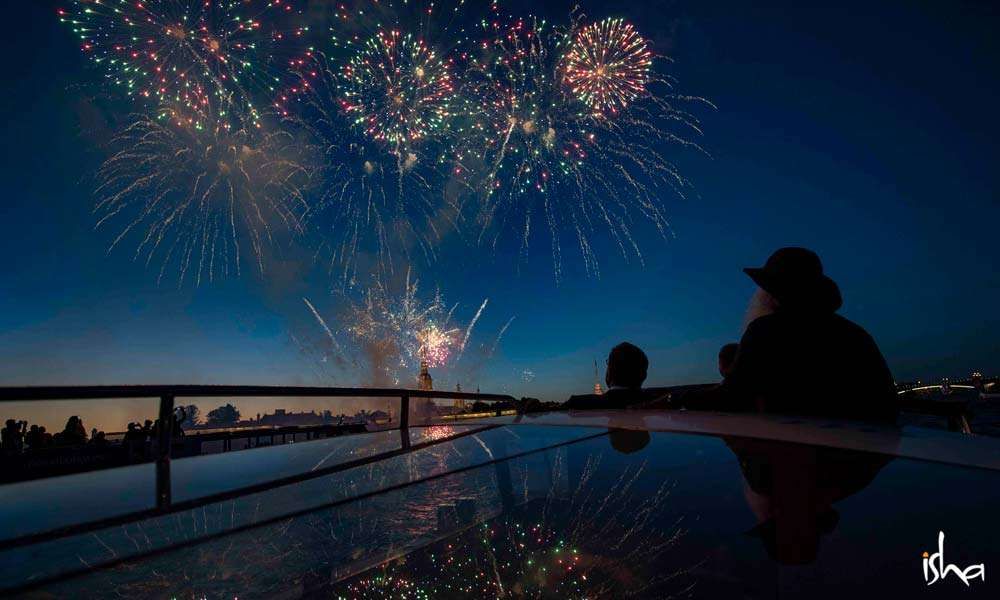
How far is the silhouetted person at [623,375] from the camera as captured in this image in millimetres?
5309

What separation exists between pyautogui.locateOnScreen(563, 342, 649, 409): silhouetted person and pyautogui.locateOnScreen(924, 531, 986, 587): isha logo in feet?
13.9

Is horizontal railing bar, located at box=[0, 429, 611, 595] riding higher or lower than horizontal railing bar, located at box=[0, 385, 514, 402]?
lower

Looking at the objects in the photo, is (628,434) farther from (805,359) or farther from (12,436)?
(12,436)

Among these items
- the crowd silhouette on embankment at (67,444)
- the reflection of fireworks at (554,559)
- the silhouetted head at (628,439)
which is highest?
the silhouetted head at (628,439)

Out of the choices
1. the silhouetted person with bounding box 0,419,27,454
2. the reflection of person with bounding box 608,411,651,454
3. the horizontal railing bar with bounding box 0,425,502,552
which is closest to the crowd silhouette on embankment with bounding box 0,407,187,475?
the silhouetted person with bounding box 0,419,27,454

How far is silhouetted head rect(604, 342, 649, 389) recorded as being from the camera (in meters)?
5.42

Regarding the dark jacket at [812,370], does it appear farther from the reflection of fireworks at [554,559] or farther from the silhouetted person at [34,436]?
the silhouetted person at [34,436]

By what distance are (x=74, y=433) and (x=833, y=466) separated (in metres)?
14.9

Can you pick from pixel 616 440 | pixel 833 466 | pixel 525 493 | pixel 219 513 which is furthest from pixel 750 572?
pixel 219 513

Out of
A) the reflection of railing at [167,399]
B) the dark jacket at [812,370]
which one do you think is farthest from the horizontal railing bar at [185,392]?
the dark jacket at [812,370]

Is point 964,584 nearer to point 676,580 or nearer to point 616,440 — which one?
point 676,580

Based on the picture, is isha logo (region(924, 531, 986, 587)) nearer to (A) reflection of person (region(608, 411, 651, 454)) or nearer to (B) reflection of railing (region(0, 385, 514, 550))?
(A) reflection of person (region(608, 411, 651, 454))

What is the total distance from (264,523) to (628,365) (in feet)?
14.3

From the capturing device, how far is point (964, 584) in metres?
0.92
